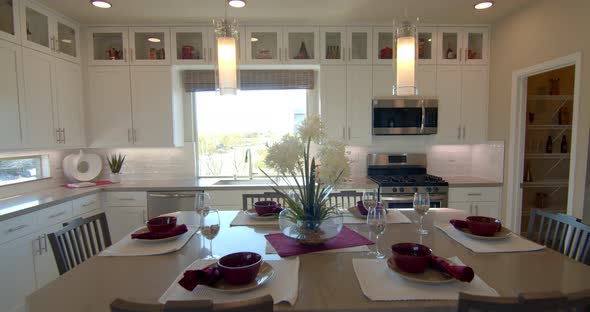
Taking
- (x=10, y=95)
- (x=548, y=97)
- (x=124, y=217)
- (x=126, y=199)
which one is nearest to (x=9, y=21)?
(x=10, y=95)

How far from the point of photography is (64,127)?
10.3 ft

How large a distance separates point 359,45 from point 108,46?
9.23 ft

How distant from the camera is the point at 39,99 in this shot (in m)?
→ 2.83

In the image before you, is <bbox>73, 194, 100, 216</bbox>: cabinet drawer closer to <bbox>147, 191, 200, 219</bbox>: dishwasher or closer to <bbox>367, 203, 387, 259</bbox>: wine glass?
<bbox>147, 191, 200, 219</bbox>: dishwasher

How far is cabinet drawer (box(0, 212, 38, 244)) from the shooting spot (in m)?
2.12

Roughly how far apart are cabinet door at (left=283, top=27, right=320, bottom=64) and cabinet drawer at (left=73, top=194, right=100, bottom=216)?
2.43m

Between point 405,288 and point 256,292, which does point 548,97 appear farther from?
point 256,292

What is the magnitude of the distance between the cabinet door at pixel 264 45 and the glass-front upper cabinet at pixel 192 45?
15.9 inches

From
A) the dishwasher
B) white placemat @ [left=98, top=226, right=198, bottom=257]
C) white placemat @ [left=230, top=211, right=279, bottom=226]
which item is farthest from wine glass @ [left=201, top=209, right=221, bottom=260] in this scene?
the dishwasher

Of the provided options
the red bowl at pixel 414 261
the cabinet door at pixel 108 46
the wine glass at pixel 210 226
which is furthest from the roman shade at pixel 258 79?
the red bowl at pixel 414 261

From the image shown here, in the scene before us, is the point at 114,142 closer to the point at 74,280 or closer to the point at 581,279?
the point at 74,280

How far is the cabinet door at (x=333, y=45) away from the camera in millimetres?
3439

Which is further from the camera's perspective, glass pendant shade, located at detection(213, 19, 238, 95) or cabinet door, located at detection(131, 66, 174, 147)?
cabinet door, located at detection(131, 66, 174, 147)

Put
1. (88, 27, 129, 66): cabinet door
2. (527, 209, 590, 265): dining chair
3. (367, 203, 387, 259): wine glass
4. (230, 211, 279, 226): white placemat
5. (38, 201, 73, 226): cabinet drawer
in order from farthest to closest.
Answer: (88, 27, 129, 66): cabinet door, (38, 201, 73, 226): cabinet drawer, (230, 211, 279, 226): white placemat, (527, 209, 590, 265): dining chair, (367, 203, 387, 259): wine glass
